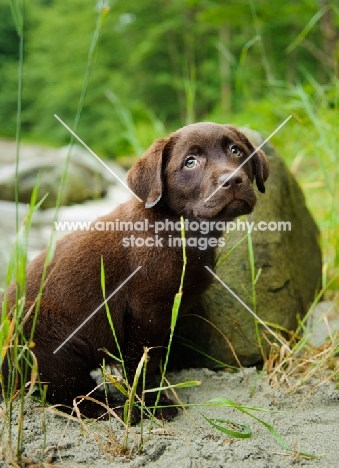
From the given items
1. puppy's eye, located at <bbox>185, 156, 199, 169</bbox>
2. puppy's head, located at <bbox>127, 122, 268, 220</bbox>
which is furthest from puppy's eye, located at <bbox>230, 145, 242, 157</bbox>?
puppy's eye, located at <bbox>185, 156, 199, 169</bbox>

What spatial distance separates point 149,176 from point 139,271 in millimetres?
486

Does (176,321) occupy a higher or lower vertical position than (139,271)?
lower

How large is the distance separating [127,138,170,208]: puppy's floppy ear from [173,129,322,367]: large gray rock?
0.73 metres

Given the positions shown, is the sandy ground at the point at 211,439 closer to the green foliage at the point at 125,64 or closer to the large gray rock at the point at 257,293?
the large gray rock at the point at 257,293

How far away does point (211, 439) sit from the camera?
2350 millimetres

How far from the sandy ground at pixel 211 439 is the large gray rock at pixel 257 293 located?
0.45 m

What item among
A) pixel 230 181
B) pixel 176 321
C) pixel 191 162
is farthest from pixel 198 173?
pixel 176 321

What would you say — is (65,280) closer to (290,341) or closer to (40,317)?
(40,317)

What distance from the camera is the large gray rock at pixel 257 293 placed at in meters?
3.41

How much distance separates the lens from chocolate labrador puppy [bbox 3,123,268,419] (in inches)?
107

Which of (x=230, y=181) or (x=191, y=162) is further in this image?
(x=191, y=162)

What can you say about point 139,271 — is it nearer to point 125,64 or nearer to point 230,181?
point 230,181

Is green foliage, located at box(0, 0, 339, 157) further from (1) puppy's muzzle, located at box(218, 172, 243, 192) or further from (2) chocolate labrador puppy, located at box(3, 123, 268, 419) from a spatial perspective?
(1) puppy's muzzle, located at box(218, 172, 243, 192)

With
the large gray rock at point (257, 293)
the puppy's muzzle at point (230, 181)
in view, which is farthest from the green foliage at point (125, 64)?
the puppy's muzzle at point (230, 181)
